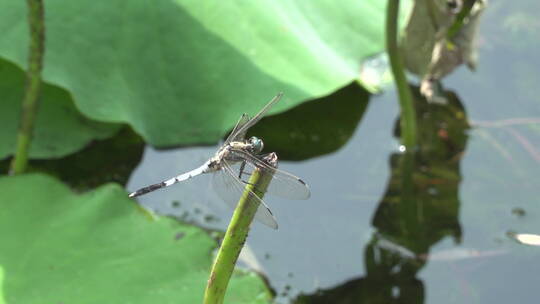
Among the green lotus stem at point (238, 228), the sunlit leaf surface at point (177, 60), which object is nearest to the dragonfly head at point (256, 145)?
the green lotus stem at point (238, 228)

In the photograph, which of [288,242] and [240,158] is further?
[288,242]

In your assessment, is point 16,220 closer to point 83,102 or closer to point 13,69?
point 83,102

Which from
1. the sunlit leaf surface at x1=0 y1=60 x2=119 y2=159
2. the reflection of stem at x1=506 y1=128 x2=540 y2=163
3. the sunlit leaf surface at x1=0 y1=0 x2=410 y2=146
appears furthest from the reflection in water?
the sunlit leaf surface at x1=0 y1=60 x2=119 y2=159

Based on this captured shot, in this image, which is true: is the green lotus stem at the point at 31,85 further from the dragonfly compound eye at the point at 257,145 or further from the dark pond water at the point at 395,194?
the dragonfly compound eye at the point at 257,145

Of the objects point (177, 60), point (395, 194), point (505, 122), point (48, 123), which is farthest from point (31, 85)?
point (505, 122)

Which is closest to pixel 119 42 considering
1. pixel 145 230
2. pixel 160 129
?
pixel 160 129
